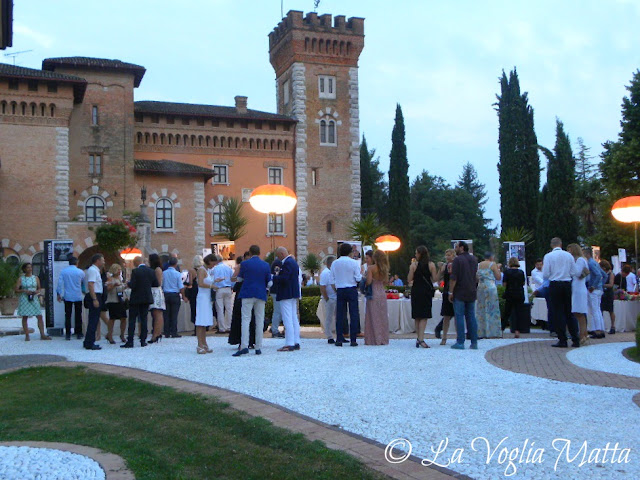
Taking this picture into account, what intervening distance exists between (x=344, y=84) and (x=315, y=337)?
32.7m

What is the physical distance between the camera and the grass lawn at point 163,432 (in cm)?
507

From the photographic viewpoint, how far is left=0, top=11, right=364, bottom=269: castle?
3588cm

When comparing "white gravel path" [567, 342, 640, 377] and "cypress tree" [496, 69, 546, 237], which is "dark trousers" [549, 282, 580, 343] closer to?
"white gravel path" [567, 342, 640, 377]

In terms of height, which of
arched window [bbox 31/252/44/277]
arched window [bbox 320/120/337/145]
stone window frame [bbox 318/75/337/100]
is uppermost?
stone window frame [bbox 318/75/337/100]

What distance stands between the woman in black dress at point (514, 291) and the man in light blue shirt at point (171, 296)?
22.1 ft

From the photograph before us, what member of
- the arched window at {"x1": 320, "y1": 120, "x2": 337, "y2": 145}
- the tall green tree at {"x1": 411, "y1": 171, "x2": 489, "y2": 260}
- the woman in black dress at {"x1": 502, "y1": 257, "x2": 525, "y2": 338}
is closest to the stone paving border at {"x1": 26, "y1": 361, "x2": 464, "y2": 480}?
the woman in black dress at {"x1": 502, "y1": 257, "x2": 525, "y2": 338}

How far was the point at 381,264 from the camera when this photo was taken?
41.5 ft

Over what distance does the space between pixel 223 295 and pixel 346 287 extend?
3.98m

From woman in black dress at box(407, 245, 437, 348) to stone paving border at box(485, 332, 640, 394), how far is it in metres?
1.25

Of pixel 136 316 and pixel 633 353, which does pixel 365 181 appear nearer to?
pixel 136 316

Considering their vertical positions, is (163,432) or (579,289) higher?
(579,289)

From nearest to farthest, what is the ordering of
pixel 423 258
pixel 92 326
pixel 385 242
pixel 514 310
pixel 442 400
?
pixel 442 400 → pixel 423 258 → pixel 92 326 → pixel 514 310 → pixel 385 242

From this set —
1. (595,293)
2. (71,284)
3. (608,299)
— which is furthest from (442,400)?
(608,299)

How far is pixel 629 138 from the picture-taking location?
3706 cm
